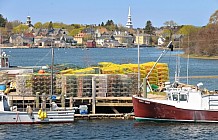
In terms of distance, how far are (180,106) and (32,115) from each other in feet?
31.2

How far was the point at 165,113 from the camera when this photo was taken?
41000 mm

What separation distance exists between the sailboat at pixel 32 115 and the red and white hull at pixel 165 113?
4.40 meters

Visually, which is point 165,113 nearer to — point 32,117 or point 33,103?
point 32,117

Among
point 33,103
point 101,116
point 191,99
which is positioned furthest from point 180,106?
point 33,103

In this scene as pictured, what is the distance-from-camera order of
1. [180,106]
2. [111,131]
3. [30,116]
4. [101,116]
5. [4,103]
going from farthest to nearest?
[101,116], [180,106], [30,116], [4,103], [111,131]

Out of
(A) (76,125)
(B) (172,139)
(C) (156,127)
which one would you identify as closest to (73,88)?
A: (A) (76,125)

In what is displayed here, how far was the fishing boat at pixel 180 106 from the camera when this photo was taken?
4019 cm

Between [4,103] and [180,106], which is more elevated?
[4,103]

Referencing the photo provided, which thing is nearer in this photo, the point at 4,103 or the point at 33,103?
the point at 4,103

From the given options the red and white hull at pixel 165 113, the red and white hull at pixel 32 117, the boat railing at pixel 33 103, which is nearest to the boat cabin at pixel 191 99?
the red and white hull at pixel 165 113

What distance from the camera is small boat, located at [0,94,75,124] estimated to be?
39938 mm

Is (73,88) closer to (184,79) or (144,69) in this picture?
(144,69)

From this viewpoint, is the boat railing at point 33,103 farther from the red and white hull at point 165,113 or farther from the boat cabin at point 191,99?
the boat cabin at point 191,99

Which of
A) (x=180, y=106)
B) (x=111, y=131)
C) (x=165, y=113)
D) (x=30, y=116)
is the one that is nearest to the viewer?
(x=111, y=131)
